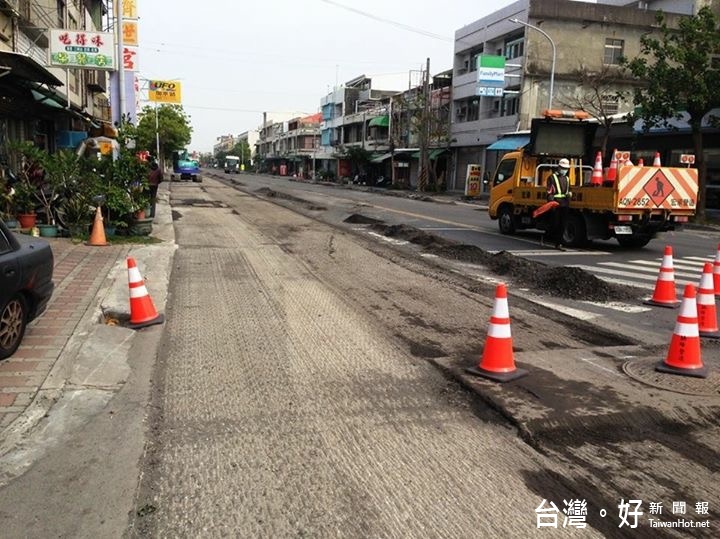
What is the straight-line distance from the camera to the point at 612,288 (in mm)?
9219

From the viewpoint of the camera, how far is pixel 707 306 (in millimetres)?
6609

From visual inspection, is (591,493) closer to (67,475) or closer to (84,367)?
(67,475)

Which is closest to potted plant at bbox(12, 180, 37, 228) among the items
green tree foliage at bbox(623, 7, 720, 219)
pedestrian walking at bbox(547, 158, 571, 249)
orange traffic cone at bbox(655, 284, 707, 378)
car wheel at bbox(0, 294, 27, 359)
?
car wheel at bbox(0, 294, 27, 359)

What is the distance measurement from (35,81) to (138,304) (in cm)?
1172

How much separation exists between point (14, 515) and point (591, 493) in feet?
10.0

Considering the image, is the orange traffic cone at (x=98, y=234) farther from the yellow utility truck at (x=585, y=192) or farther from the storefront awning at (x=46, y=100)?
the yellow utility truck at (x=585, y=192)

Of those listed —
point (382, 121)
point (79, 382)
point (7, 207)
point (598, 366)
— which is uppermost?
point (382, 121)

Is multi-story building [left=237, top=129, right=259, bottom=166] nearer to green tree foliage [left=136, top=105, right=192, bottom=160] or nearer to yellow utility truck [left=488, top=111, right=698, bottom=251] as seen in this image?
green tree foliage [left=136, top=105, right=192, bottom=160]

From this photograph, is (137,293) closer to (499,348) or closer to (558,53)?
(499,348)

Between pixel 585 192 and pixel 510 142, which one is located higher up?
pixel 510 142

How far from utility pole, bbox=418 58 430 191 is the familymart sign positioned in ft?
39.1

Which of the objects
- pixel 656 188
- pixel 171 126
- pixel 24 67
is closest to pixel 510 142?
pixel 656 188

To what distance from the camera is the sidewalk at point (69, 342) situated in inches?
179

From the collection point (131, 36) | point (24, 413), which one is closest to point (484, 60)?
point (131, 36)
